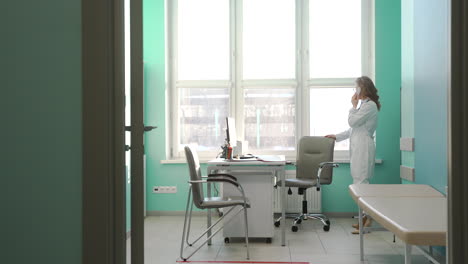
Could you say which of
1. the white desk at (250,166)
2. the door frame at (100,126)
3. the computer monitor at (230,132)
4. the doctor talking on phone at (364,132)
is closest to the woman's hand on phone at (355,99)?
the doctor talking on phone at (364,132)

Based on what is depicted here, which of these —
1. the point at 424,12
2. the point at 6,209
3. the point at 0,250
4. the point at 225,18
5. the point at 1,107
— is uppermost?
the point at 225,18

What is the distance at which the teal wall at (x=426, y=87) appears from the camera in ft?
10.6

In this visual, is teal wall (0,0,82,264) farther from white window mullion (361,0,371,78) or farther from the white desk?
white window mullion (361,0,371,78)

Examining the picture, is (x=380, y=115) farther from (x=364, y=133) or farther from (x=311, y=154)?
(x=311, y=154)

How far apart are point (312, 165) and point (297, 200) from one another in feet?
1.83

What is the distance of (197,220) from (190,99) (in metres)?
1.57

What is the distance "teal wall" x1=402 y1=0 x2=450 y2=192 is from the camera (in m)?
3.22

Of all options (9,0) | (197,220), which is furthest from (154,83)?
(9,0)

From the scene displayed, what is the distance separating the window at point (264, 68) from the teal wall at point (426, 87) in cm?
120

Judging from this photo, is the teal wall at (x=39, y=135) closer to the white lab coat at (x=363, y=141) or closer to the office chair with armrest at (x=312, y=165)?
the office chair with armrest at (x=312, y=165)

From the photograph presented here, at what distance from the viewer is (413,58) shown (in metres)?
3.91

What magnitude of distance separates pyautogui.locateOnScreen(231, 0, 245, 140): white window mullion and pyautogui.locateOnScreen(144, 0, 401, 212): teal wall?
903 mm
